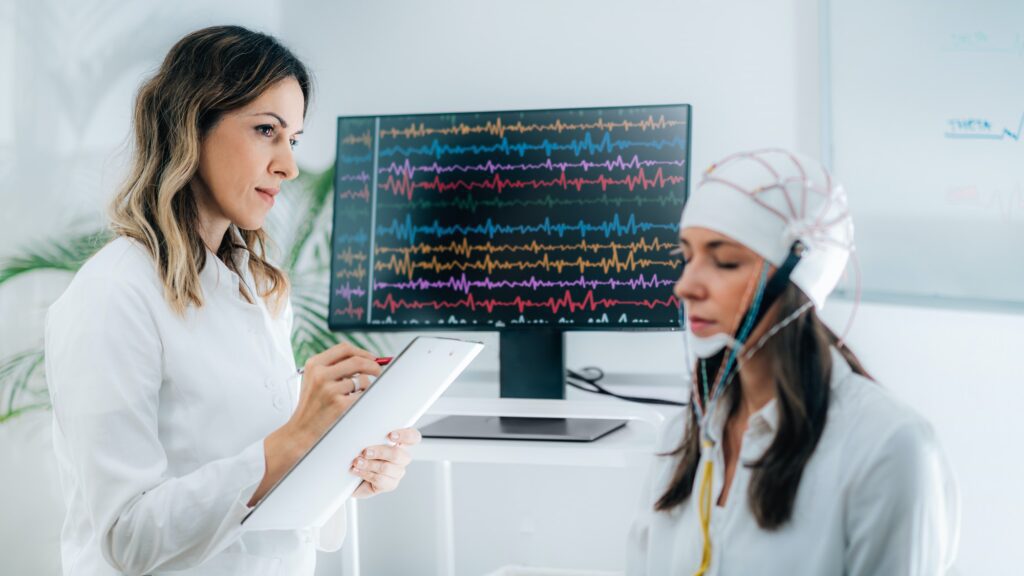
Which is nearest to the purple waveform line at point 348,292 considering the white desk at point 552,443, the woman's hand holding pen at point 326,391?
the white desk at point 552,443

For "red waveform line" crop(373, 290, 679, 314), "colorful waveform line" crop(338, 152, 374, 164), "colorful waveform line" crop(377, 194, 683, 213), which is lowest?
"red waveform line" crop(373, 290, 679, 314)

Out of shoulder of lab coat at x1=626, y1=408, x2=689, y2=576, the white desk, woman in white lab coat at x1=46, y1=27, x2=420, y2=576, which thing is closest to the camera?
shoulder of lab coat at x1=626, y1=408, x2=689, y2=576

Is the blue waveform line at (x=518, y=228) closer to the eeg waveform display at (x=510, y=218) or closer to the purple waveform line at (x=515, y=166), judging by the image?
the eeg waveform display at (x=510, y=218)

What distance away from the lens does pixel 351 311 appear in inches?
79.8


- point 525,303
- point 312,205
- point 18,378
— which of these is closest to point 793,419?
point 525,303

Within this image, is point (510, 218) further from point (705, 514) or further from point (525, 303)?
point (705, 514)

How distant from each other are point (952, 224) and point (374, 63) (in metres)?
1.63

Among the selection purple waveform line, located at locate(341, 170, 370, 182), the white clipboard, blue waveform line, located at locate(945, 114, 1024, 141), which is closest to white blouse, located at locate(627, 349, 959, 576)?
the white clipboard

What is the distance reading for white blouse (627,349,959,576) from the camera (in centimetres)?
83

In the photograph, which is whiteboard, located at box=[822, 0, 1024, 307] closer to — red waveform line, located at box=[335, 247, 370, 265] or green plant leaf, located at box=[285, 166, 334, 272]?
red waveform line, located at box=[335, 247, 370, 265]

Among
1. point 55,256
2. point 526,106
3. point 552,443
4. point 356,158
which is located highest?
point 526,106

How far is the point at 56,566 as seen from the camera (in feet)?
6.34

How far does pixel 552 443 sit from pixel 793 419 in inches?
34.2

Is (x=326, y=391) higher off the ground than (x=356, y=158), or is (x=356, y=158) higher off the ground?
(x=356, y=158)
